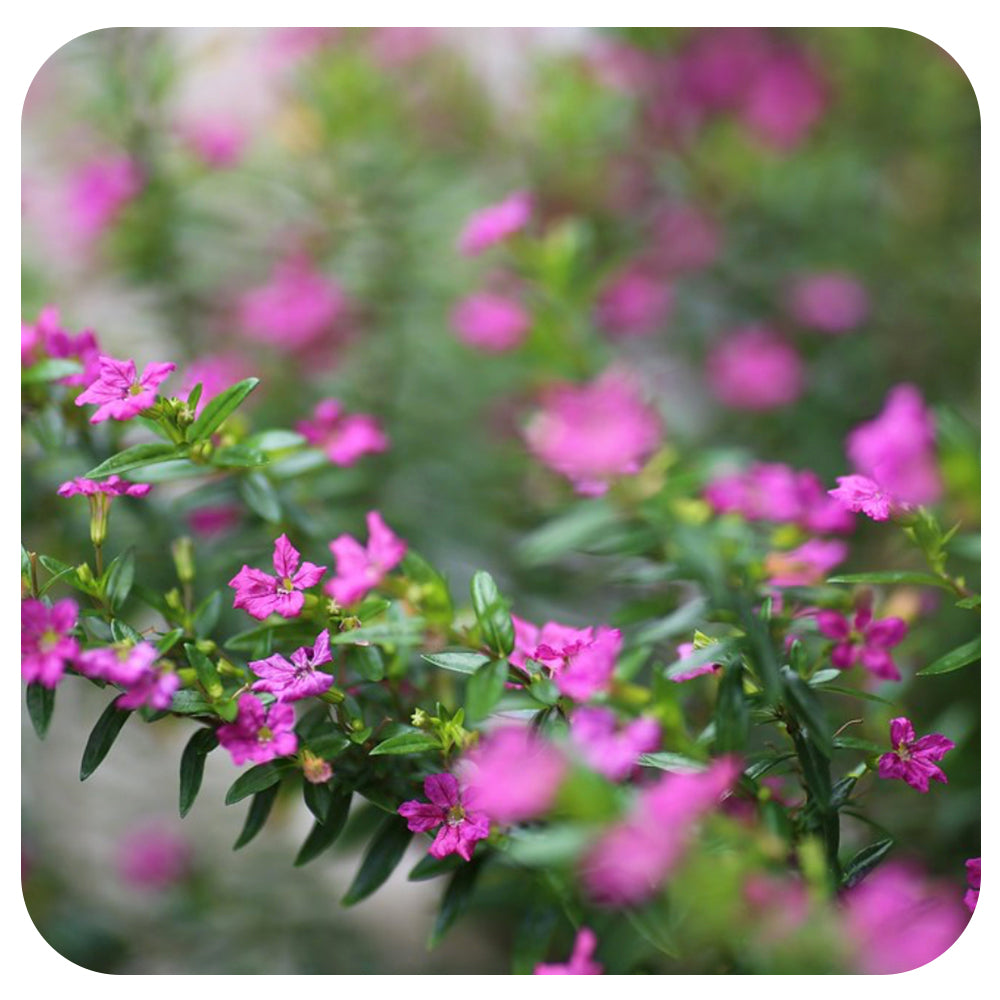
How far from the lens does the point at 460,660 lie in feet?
2.04

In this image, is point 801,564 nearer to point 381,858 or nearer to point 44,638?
point 381,858

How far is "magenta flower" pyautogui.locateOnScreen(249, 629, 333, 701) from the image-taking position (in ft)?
1.99

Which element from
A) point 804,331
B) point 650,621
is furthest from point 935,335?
point 650,621

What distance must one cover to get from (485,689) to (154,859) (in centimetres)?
82

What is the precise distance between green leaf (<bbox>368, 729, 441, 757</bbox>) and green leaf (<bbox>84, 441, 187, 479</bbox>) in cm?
22

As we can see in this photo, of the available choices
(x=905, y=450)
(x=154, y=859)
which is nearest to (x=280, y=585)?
(x=905, y=450)

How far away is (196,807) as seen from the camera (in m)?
1.39

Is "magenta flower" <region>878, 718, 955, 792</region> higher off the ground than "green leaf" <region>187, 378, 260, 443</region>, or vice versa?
"green leaf" <region>187, 378, 260, 443</region>

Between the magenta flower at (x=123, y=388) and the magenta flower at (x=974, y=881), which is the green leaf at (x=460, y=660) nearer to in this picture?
A: the magenta flower at (x=123, y=388)

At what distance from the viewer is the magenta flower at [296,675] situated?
61cm

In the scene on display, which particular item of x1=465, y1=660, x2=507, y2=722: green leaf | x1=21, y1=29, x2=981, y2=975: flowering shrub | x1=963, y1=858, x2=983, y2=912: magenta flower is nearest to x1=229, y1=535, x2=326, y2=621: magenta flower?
x1=21, y1=29, x2=981, y2=975: flowering shrub

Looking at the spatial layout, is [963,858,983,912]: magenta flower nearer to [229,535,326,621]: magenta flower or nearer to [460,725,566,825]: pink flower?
[460,725,566,825]: pink flower

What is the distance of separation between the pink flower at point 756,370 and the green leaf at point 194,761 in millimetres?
902

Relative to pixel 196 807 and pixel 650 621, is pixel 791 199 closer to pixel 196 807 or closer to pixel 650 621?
pixel 650 621
